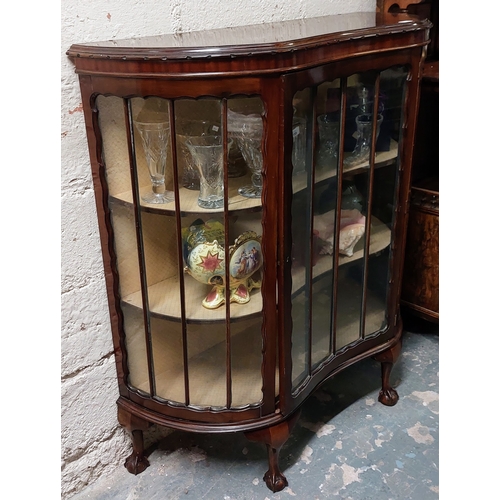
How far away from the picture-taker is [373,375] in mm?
1803

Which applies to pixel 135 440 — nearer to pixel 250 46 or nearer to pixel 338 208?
pixel 338 208

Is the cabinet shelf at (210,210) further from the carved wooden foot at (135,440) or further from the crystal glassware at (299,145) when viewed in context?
the carved wooden foot at (135,440)

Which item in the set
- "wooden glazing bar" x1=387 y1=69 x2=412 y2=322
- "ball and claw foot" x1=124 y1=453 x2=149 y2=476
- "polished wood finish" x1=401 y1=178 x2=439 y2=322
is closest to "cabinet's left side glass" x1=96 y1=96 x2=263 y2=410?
"ball and claw foot" x1=124 y1=453 x2=149 y2=476

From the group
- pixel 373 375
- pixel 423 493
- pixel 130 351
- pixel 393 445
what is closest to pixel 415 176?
pixel 373 375

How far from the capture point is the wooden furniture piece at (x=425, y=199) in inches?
68.5

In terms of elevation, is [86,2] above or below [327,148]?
above

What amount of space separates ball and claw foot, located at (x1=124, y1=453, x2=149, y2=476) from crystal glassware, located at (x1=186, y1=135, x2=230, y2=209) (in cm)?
74

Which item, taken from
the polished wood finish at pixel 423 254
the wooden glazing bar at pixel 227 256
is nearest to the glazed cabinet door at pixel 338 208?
the wooden glazing bar at pixel 227 256

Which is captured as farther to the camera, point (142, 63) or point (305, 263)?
point (305, 263)

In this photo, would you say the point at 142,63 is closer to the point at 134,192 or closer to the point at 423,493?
the point at 134,192

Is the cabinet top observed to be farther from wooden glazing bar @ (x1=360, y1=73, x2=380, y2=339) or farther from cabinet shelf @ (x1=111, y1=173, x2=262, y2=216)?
cabinet shelf @ (x1=111, y1=173, x2=262, y2=216)

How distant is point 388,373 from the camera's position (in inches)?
65.1

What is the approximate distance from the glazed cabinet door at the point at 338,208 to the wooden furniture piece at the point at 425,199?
1.13 feet

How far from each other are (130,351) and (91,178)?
429 millimetres
